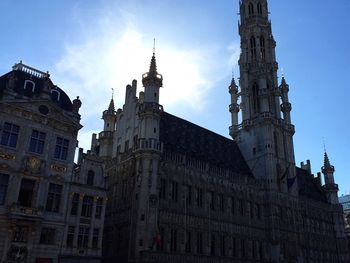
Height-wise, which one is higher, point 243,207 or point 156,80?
point 156,80

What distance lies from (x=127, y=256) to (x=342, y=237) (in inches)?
1987

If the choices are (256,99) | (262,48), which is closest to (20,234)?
(256,99)

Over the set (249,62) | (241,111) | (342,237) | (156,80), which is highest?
(249,62)

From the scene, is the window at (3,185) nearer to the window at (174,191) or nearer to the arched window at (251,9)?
the window at (174,191)

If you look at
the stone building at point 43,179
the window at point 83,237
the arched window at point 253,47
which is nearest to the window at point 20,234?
the stone building at point 43,179

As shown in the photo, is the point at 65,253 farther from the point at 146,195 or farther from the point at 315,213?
the point at 315,213

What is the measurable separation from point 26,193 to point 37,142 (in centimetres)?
506

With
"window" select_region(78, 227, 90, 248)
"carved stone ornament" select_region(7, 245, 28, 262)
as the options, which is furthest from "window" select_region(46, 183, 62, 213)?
"carved stone ornament" select_region(7, 245, 28, 262)

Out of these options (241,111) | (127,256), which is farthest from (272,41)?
(127,256)

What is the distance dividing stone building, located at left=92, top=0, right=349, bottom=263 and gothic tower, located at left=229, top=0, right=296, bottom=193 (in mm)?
199

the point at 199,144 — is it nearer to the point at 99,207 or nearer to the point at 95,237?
the point at 99,207

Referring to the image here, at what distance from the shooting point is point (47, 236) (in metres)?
36.7

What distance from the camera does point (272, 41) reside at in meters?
80.0

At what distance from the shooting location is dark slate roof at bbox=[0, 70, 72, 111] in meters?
39.0
